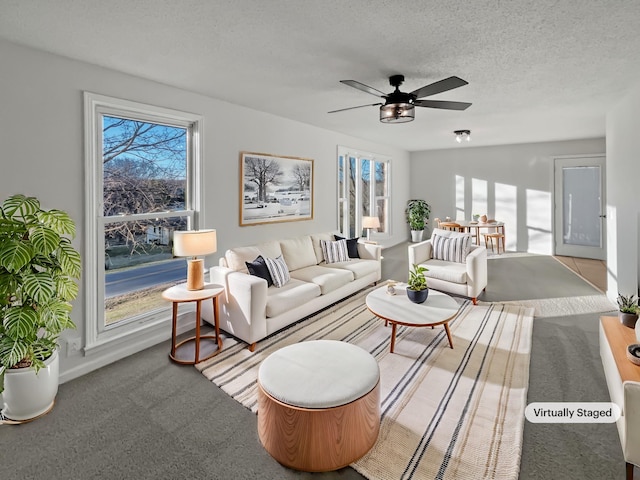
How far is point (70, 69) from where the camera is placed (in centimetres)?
260

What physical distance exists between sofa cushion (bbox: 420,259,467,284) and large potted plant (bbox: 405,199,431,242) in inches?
165

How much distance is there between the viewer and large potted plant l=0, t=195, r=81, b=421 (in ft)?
6.47

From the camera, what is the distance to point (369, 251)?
17.1 feet

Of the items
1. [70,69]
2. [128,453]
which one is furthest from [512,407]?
[70,69]

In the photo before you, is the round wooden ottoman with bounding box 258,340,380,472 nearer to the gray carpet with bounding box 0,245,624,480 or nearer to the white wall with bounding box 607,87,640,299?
the gray carpet with bounding box 0,245,624,480

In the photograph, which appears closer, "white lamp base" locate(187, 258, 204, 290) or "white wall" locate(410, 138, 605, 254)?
"white lamp base" locate(187, 258, 204, 290)

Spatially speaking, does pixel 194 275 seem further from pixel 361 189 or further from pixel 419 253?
pixel 361 189

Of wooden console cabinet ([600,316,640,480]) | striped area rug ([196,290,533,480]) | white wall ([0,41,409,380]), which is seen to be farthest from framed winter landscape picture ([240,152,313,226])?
wooden console cabinet ([600,316,640,480])

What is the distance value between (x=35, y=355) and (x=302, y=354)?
5.86 feet

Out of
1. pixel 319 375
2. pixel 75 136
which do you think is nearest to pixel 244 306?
pixel 319 375

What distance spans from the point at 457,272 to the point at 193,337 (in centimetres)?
334

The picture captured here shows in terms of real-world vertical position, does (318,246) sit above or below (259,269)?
above

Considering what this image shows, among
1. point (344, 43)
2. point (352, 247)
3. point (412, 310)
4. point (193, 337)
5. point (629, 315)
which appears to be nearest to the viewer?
point (344, 43)

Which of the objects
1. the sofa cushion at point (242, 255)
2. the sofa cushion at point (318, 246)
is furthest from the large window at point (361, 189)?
the sofa cushion at point (242, 255)
